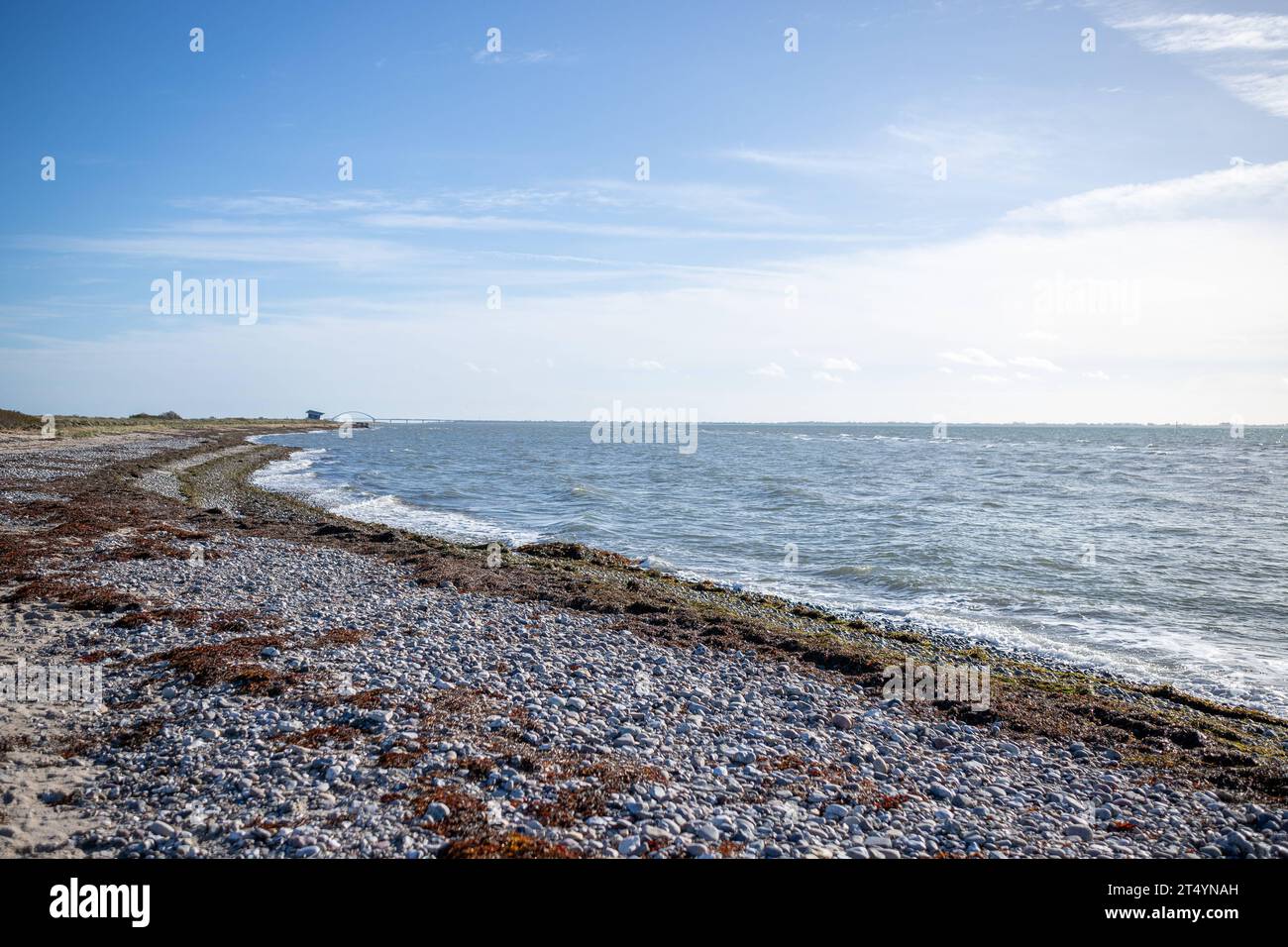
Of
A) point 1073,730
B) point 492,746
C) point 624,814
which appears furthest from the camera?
point 1073,730

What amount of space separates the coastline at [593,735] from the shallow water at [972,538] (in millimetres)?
3858

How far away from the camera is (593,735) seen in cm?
1067

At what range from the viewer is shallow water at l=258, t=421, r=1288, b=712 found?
19719 millimetres

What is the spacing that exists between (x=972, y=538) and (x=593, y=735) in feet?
91.7

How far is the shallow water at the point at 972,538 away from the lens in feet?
64.7

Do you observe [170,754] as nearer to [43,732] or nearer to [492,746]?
[43,732]

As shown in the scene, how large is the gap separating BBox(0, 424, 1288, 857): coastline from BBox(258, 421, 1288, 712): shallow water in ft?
12.7

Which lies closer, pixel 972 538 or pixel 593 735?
pixel 593 735

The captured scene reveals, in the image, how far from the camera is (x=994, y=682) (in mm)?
15039

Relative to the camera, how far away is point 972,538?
1312 inches

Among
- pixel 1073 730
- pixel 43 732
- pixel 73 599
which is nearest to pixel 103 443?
pixel 73 599

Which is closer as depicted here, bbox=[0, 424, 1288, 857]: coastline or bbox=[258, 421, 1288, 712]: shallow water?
bbox=[0, 424, 1288, 857]: coastline

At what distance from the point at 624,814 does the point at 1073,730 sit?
874 centimetres

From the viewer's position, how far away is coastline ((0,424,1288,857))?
821cm
